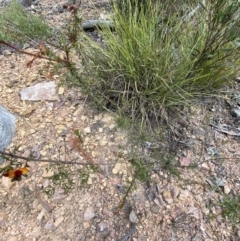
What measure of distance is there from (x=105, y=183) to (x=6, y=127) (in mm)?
599

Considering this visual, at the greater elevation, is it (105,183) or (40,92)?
(40,92)

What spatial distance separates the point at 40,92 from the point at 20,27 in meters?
0.72

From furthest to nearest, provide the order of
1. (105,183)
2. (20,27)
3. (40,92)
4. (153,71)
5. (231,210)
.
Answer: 1. (20,27)
2. (40,92)
3. (153,71)
4. (105,183)
5. (231,210)

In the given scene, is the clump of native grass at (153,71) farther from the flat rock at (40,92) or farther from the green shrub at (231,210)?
the green shrub at (231,210)

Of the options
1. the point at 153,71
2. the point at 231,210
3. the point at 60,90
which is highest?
the point at 153,71

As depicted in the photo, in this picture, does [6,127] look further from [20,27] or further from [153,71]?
[20,27]

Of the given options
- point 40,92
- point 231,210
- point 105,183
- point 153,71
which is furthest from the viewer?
point 40,92

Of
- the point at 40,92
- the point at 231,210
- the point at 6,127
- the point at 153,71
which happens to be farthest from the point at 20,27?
the point at 231,210

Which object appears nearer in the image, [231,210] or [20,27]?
[231,210]

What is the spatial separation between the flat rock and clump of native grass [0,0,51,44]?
0.48 m

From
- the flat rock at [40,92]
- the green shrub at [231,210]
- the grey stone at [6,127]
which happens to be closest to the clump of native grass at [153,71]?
the flat rock at [40,92]

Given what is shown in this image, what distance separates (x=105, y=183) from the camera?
1572 millimetres

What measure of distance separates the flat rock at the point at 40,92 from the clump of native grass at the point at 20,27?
0.48 m

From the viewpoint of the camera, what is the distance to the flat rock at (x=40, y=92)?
1887 mm
